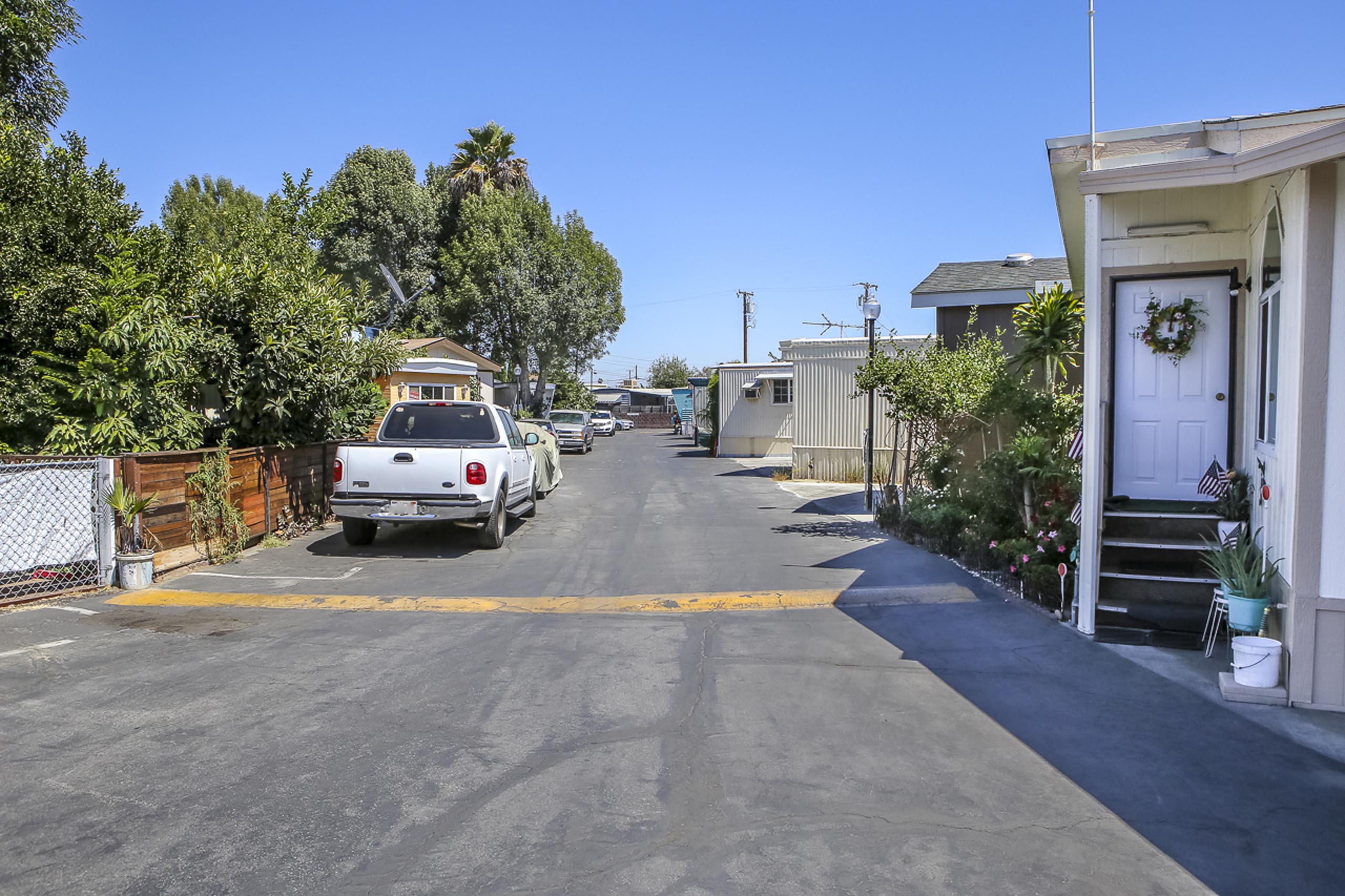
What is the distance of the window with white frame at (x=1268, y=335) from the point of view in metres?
6.52

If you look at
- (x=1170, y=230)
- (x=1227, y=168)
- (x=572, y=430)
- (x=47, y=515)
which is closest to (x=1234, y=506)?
(x=1170, y=230)

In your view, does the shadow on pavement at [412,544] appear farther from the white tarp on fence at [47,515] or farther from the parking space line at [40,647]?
the parking space line at [40,647]

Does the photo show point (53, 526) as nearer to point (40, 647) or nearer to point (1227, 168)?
point (40, 647)

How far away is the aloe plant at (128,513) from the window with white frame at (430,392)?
14572 millimetres

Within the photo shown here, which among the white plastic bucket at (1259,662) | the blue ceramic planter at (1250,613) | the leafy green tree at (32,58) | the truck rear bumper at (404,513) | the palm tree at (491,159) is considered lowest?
the white plastic bucket at (1259,662)

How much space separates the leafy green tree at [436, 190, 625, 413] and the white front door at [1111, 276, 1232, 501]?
91.4 ft

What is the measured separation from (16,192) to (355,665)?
1025 centimetres

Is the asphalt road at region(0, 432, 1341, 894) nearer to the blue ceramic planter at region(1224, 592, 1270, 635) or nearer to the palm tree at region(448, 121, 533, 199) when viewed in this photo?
the blue ceramic planter at region(1224, 592, 1270, 635)

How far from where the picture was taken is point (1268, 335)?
6883 mm

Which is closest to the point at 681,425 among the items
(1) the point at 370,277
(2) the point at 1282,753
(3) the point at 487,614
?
(1) the point at 370,277

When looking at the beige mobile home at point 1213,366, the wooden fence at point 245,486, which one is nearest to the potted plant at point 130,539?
the wooden fence at point 245,486

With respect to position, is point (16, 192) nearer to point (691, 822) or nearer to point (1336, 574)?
point (691, 822)

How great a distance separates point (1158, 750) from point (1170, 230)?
200 inches

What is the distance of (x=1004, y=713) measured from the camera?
17.6 ft
